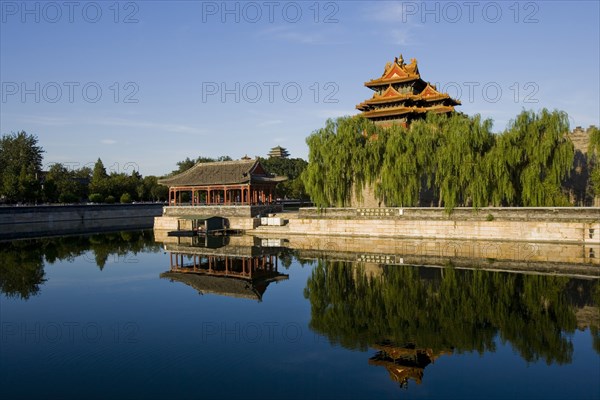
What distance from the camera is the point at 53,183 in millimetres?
52906

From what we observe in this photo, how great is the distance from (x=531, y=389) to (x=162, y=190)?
61422 mm

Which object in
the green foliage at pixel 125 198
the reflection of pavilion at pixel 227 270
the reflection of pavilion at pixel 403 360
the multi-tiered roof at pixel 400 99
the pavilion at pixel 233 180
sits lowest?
the reflection of pavilion at pixel 403 360

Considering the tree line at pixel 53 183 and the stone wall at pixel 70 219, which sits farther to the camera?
the tree line at pixel 53 183

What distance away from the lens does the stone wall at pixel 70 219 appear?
127ft

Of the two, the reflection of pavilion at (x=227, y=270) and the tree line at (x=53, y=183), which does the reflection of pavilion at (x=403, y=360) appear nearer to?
the reflection of pavilion at (x=227, y=270)

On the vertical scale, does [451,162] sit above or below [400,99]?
below

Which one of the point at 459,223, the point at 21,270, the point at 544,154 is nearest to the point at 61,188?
the point at 21,270

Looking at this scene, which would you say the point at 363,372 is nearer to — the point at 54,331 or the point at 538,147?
the point at 54,331

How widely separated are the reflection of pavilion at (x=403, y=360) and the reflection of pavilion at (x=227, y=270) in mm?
5860

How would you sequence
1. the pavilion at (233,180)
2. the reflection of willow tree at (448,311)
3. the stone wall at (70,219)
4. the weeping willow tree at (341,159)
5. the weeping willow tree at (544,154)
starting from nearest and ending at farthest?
1. the reflection of willow tree at (448,311)
2. the weeping willow tree at (544,154)
3. the weeping willow tree at (341,159)
4. the pavilion at (233,180)
5. the stone wall at (70,219)

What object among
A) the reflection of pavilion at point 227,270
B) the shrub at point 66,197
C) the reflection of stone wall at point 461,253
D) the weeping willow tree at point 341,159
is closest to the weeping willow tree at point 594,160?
the reflection of stone wall at point 461,253

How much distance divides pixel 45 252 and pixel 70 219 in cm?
2177

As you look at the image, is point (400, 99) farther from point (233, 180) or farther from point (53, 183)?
point (53, 183)

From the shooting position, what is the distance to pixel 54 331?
36.9 feet
